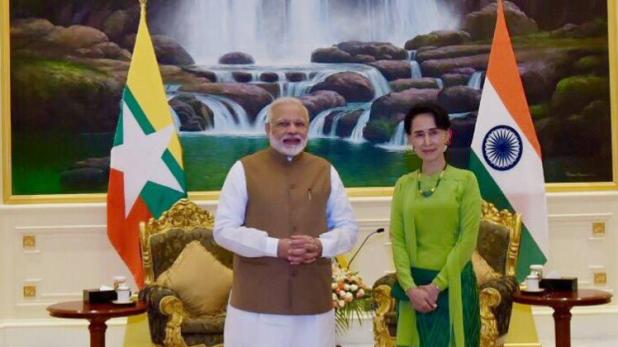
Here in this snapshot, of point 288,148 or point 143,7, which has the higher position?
point 143,7

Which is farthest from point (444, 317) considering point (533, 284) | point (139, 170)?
point (139, 170)

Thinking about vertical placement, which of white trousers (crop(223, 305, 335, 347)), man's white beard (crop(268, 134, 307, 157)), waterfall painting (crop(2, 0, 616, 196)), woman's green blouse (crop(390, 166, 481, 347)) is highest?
waterfall painting (crop(2, 0, 616, 196))

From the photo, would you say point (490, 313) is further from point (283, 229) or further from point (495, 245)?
point (283, 229)

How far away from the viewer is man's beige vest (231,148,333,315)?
3193 mm

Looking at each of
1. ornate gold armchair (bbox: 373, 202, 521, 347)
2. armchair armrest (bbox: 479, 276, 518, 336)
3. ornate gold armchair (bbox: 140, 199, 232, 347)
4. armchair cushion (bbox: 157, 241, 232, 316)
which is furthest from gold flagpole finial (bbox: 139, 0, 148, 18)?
armchair armrest (bbox: 479, 276, 518, 336)

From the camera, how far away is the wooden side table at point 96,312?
182 inches

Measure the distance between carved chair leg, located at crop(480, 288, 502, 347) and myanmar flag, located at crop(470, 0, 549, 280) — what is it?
36.5 inches

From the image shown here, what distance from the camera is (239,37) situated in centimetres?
638

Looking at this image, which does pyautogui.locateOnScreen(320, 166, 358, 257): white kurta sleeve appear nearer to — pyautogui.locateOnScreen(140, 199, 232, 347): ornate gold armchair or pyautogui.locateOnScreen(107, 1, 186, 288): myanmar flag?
pyautogui.locateOnScreen(140, 199, 232, 347): ornate gold armchair

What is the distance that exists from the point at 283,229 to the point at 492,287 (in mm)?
2151

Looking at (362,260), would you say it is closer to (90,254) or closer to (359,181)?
(359,181)

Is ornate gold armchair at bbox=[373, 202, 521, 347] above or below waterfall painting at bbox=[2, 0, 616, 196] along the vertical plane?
below

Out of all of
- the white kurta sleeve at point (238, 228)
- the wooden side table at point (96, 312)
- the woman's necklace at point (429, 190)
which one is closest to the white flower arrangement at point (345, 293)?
the wooden side table at point (96, 312)

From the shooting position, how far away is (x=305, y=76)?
640 cm
